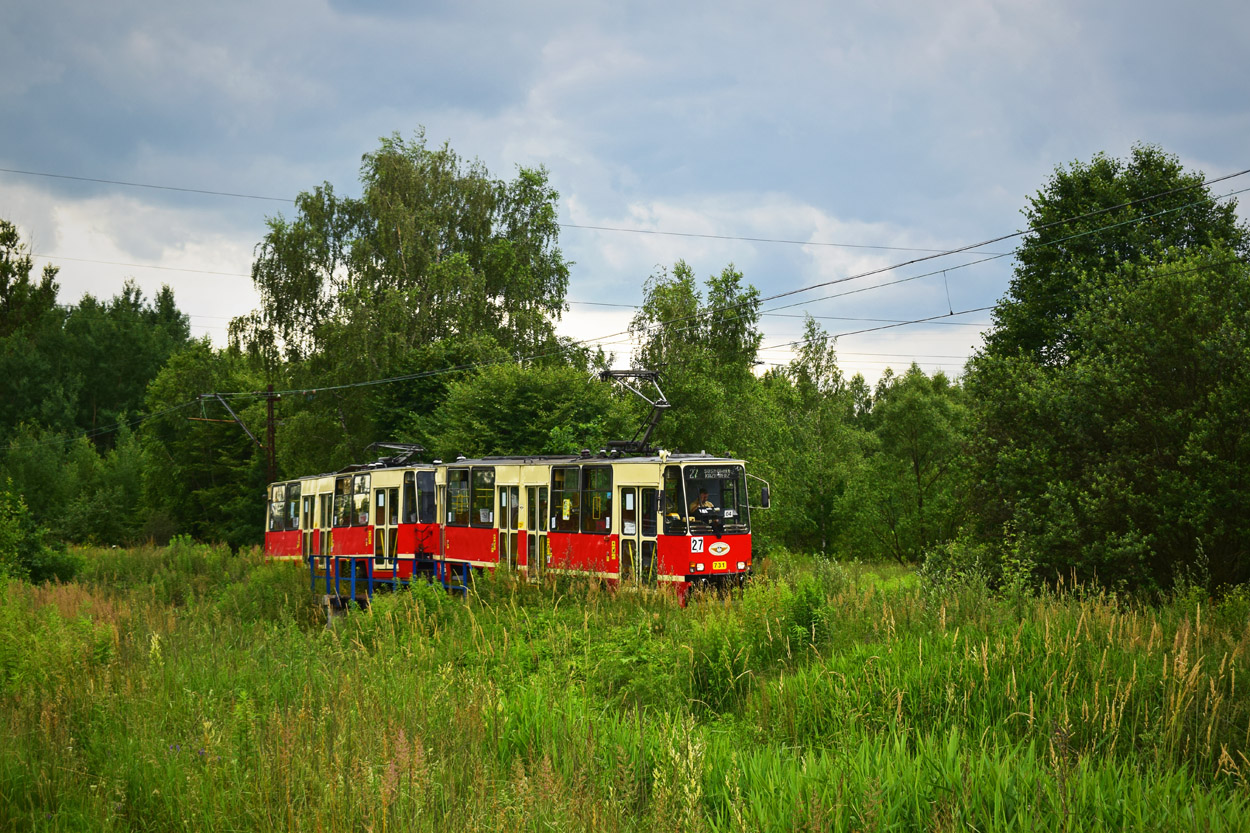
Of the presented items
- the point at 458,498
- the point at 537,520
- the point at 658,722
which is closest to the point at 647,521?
the point at 537,520

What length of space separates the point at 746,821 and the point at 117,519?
5918 centimetres

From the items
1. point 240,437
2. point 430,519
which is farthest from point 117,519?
point 430,519

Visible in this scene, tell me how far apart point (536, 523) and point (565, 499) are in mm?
1085

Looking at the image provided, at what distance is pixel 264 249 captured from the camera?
44.3 metres

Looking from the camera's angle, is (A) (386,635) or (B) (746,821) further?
(A) (386,635)

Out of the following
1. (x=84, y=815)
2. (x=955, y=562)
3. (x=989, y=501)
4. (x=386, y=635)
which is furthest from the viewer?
(x=989, y=501)

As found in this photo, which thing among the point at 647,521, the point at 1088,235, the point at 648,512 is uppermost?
the point at 1088,235

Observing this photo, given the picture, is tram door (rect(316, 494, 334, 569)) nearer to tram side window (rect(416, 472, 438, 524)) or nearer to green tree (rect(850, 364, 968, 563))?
tram side window (rect(416, 472, 438, 524))

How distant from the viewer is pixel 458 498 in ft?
72.7

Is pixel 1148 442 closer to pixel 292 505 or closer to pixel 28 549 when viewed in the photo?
pixel 292 505

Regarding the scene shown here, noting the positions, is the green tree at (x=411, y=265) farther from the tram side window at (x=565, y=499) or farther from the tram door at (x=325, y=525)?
the tram side window at (x=565, y=499)

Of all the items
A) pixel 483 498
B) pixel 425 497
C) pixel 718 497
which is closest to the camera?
pixel 718 497

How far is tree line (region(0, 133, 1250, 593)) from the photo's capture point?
18.5m

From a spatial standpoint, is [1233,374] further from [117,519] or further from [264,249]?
[117,519]
